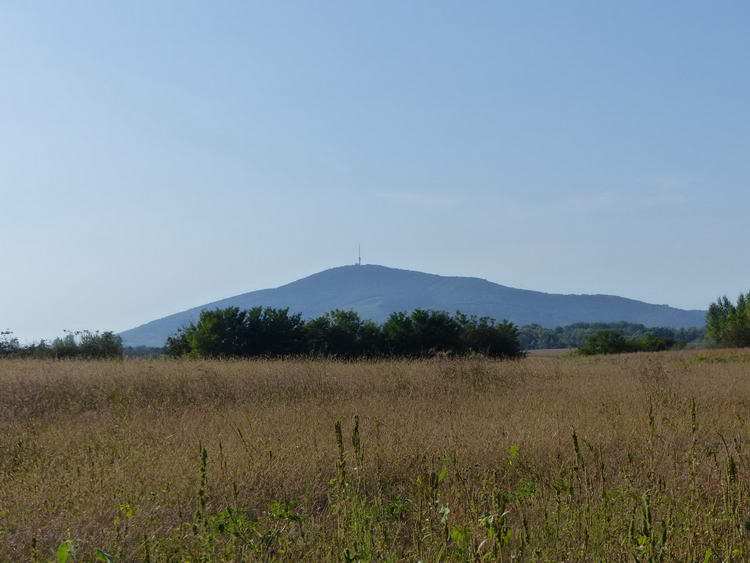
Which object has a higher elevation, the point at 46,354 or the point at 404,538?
the point at 46,354

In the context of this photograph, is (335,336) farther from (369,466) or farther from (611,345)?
(611,345)

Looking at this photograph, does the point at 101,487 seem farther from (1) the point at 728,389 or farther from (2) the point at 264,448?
(1) the point at 728,389

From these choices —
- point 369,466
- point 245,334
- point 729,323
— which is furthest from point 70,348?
point 729,323

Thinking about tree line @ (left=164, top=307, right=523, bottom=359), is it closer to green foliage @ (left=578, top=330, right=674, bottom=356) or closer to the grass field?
the grass field

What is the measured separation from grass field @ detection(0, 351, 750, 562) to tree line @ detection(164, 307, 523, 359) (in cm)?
1358

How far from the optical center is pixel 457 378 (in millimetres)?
15547

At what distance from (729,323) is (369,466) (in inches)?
2771

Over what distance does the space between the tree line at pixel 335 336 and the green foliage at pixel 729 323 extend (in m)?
38.9

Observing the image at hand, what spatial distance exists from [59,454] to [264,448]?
2488 millimetres

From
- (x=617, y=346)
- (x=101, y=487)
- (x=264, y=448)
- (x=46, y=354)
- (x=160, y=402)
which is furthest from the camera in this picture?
(x=617, y=346)

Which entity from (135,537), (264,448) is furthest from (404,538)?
(264,448)

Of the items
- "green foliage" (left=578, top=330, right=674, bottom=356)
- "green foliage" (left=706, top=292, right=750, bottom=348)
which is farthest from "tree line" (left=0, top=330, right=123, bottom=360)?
"green foliage" (left=706, top=292, right=750, bottom=348)

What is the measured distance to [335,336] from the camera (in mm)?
31359

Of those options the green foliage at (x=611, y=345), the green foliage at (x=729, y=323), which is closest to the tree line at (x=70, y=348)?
the green foliage at (x=611, y=345)
